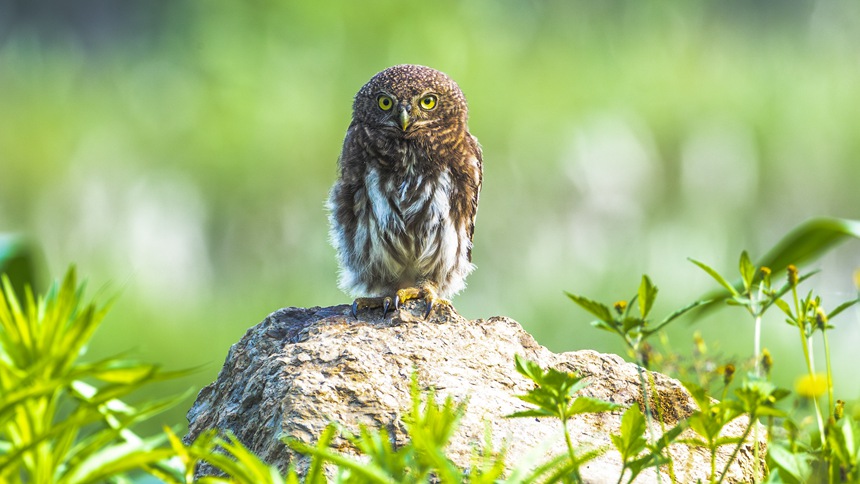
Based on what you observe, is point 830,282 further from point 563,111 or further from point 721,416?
point 721,416

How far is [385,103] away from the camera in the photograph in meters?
3.83

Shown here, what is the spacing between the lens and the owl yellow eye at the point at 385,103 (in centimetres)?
382

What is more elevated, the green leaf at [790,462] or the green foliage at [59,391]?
the green leaf at [790,462]

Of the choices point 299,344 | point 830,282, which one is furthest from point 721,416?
point 830,282

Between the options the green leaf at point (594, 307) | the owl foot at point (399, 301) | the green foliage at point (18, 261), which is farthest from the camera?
the owl foot at point (399, 301)

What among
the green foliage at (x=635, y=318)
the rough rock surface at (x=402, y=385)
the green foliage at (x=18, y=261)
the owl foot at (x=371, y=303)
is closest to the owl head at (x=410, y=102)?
the owl foot at (x=371, y=303)

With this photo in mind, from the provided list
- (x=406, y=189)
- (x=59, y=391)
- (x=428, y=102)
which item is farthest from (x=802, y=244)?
(x=59, y=391)

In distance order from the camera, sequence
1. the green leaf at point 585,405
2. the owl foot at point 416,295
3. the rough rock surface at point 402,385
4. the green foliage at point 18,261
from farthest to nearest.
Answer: the owl foot at point 416,295
the green foliage at point 18,261
the rough rock surface at point 402,385
the green leaf at point 585,405

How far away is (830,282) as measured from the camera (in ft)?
23.8

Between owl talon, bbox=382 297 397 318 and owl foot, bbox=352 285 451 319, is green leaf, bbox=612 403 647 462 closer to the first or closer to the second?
owl foot, bbox=352 285 451 319

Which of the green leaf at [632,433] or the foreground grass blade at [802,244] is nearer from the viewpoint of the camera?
the green leaf at [632,433]

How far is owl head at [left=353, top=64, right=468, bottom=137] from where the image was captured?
3762 mm

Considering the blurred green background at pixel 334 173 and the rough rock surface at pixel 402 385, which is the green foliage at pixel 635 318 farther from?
the blurred green background at pixel 334 173

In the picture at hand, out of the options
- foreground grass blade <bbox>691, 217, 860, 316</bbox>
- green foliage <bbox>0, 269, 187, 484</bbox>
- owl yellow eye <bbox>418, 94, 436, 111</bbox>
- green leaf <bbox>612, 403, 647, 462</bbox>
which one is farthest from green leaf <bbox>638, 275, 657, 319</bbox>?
owl yellow eye <bbox>418, 94, 436, 111</bbox>
